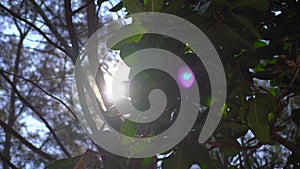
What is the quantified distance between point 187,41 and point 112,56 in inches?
28.2

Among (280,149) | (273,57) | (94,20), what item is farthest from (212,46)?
(280,149)

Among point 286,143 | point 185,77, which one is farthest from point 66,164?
point 286,143

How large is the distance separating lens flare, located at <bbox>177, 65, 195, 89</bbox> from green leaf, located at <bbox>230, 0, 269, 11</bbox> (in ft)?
0.34

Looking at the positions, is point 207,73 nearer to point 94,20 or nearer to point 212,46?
point 212,46

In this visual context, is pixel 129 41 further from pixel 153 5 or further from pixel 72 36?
pixel 72 36

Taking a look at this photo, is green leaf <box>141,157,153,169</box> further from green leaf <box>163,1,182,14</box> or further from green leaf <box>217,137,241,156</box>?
green leaf <box>163,1,182,14</box>

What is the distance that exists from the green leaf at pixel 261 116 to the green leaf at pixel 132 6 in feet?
0.70

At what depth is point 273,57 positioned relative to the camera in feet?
2.26

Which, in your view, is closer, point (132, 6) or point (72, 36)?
point (132, 6)

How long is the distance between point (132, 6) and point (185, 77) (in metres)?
0.13

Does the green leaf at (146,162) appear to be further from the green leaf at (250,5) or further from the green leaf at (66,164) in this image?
the green leaf at (250,5)

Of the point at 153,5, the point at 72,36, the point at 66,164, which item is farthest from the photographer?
Result: the point at 72,36

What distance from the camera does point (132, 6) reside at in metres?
0.57

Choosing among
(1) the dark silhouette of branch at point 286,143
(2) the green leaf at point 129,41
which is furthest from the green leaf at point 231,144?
(2) the green leaf at point 129,41
